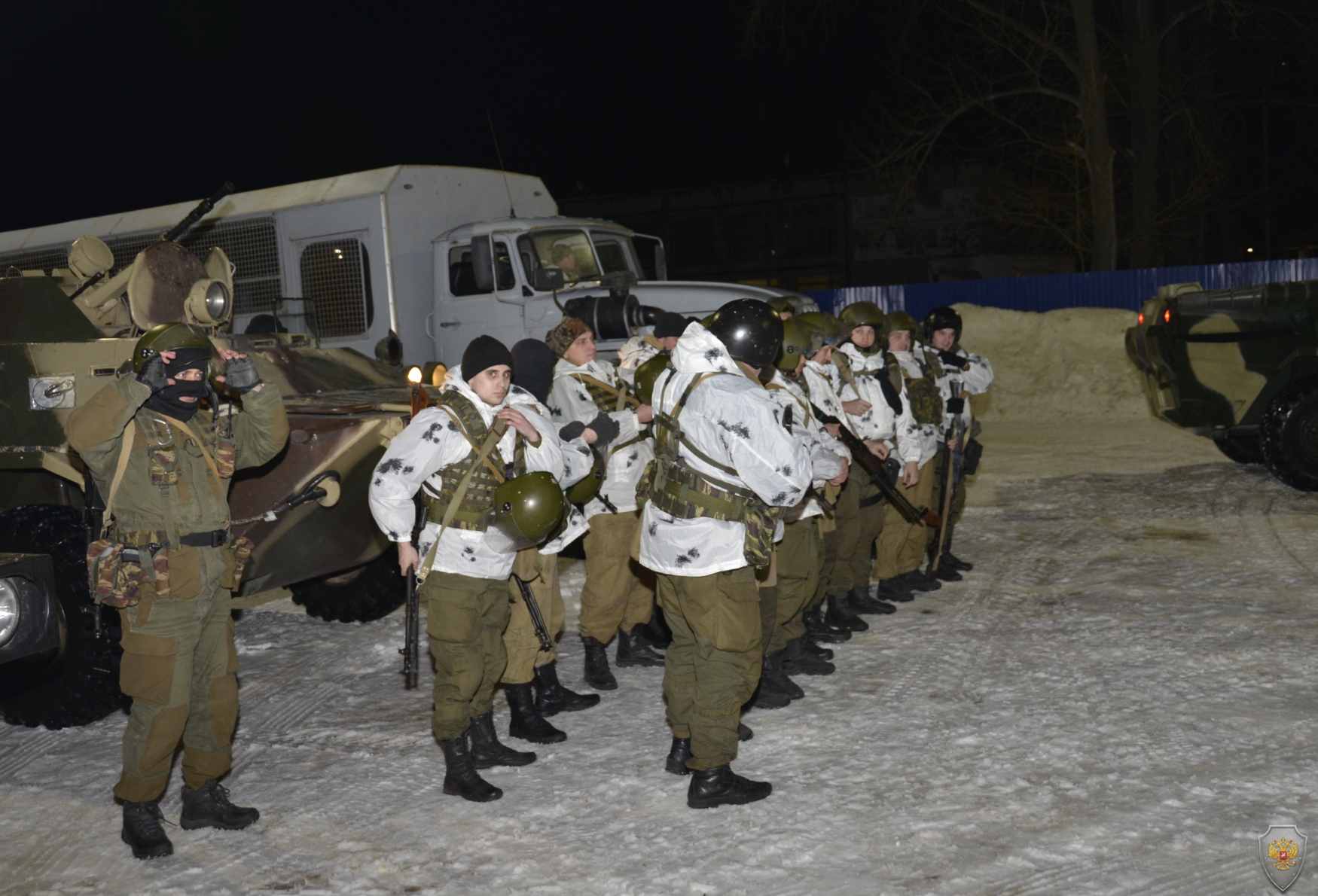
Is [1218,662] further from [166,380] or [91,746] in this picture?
[91,746]

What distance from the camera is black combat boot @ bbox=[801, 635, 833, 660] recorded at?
6004 millimetres

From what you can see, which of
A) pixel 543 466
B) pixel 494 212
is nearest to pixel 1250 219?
pixel 494 212

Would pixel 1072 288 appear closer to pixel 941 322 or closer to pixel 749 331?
pixel 941 322

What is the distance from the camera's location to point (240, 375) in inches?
166

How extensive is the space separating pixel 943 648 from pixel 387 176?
6779mm

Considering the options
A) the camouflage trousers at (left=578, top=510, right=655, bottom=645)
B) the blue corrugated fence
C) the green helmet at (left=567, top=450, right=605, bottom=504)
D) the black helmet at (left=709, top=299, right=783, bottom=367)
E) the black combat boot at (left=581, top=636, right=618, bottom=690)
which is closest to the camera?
the black helmet at (left=709, top=299, right=783, bottom=367)

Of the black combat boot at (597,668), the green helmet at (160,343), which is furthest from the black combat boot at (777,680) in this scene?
the green helmet at (160,343)

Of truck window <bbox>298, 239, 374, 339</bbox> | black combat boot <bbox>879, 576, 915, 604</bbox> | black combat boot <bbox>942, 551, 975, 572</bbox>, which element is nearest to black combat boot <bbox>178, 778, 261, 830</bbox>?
black combat boot <bbox>879, 576, 915, 604</bbox>

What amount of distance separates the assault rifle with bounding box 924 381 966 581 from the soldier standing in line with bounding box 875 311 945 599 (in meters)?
0.12

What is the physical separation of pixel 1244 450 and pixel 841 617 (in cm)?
721

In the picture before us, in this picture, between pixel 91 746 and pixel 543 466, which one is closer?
pixel 543 466

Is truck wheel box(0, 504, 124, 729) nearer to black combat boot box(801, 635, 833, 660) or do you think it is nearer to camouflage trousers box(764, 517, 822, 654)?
camouflage trousers box(764, 517, 822, 654)

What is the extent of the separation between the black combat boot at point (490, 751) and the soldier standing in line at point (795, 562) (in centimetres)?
120

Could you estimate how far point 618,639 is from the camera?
20.7ft
